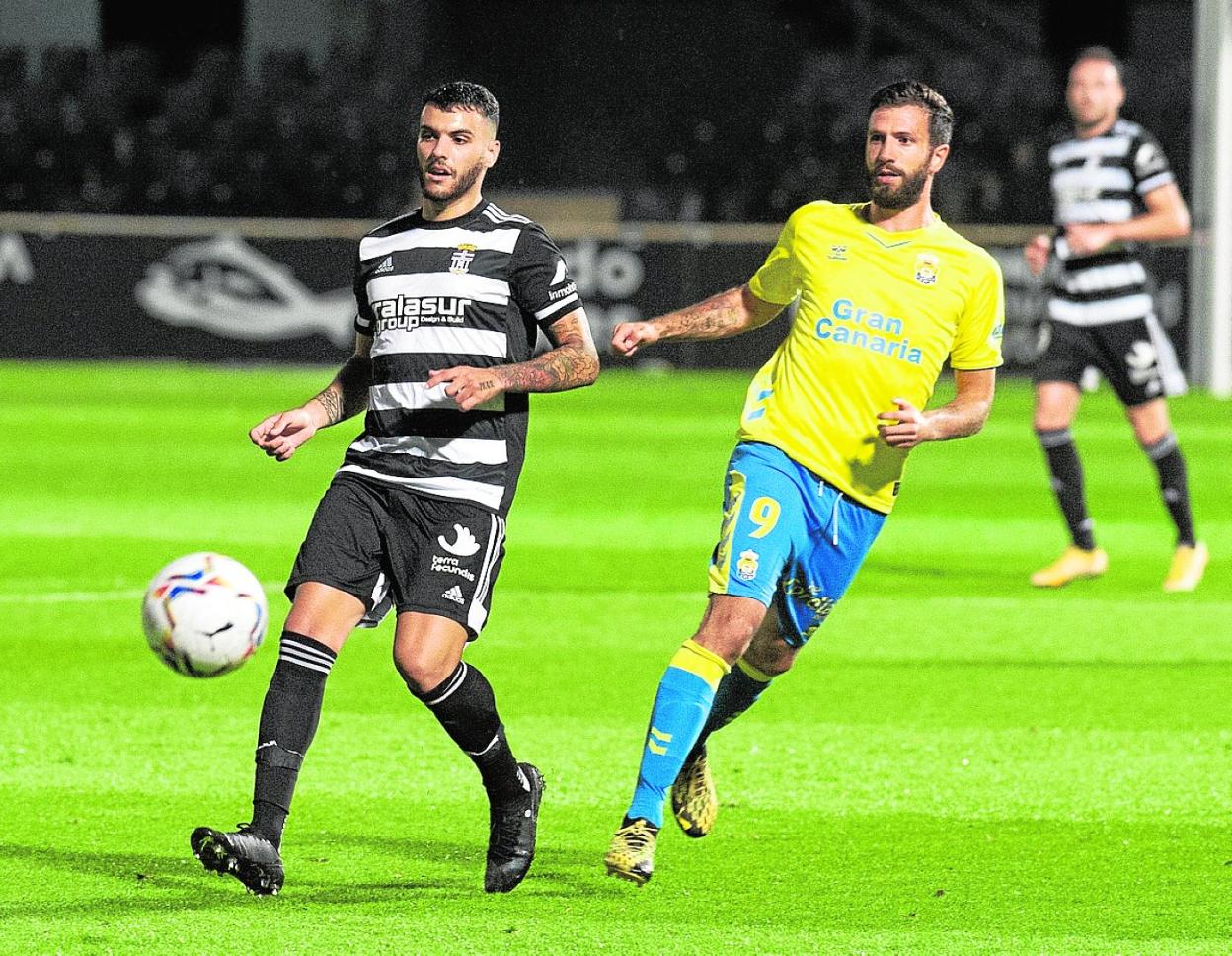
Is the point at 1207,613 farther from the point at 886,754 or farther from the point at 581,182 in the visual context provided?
the point at 581,182

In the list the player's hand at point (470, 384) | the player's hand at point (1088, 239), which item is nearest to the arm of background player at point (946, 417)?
the player's hand at point (470, 384)

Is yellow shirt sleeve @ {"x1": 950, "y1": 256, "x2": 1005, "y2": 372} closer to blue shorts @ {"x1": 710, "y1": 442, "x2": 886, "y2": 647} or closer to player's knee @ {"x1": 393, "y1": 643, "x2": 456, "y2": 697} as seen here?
blue shorts @ {"x1": 710, "y1": 442, "x2": 886, "y2": 647}

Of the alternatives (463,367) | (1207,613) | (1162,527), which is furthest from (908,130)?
(1162,527)

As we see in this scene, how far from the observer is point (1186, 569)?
32.5 ft

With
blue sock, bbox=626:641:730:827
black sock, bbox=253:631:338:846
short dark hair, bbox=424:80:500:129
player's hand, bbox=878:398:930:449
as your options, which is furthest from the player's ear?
black sock, bbox=253:631:338:846

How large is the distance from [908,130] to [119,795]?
2716 mm

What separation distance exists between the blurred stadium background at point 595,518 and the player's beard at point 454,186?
1.56 metres

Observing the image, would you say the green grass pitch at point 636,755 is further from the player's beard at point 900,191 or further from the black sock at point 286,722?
the player's beard at point 900,191

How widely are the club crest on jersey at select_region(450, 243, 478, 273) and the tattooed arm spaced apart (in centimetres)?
24

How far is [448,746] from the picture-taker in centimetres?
642

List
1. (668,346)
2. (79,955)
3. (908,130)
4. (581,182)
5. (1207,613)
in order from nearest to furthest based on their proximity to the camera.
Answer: (79,955)
(908,130)
(1207,613)
(668,346)
(581,182)

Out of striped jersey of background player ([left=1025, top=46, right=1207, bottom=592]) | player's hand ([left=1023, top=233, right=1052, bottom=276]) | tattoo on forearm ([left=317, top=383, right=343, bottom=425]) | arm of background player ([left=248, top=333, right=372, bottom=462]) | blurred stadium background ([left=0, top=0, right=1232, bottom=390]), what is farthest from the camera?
blurred stadium background ([left=0, top=0, right=1232, bottom=390])

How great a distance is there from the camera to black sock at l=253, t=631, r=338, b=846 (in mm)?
4590

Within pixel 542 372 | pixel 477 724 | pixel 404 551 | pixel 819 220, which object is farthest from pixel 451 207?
pixel 477 724
